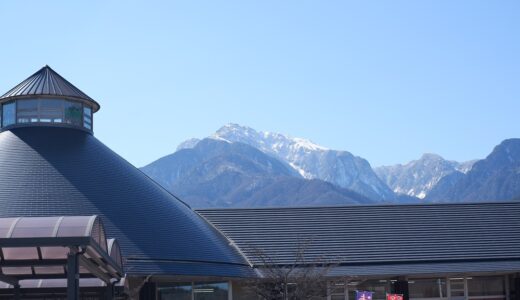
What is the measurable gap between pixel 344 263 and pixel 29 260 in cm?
2464

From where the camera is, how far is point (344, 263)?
41.4 meters

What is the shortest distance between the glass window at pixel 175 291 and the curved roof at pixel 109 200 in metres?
2.17

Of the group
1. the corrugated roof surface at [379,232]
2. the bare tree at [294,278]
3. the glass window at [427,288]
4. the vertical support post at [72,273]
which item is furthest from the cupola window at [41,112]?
the vertical support post at [72,273]

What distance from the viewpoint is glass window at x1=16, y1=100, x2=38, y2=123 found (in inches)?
1615

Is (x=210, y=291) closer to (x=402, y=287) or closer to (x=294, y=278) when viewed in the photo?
(x=294, y=278)

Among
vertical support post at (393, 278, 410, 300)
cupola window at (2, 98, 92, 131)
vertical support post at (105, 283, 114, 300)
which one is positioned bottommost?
vertical support post at (105, 283, 114, 300)

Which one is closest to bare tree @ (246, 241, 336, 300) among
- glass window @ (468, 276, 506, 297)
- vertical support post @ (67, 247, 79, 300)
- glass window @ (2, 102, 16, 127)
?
glass window @ (468, 276, 506, 297)

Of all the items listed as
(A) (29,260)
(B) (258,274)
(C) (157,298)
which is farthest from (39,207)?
(A) (29,260)

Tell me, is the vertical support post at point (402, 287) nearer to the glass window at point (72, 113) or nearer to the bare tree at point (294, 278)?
the bare tree at point (294, 278)

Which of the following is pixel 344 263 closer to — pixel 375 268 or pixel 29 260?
pixel 375 268

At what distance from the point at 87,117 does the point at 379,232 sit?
14929mm

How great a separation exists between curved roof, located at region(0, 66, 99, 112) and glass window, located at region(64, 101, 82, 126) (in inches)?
15.0

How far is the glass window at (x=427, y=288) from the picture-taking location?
42.7 meters

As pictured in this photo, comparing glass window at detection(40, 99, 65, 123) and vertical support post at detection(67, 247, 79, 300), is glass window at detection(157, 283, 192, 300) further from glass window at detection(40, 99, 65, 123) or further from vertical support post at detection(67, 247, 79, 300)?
vertical support post at detection(67, 247, 79, 300)
